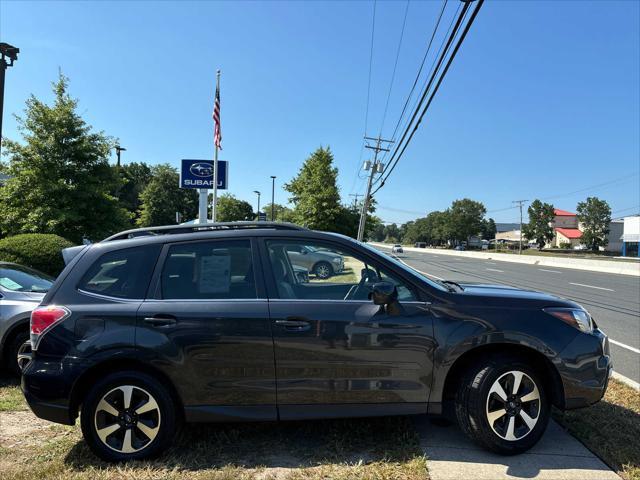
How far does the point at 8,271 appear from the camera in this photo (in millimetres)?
5879

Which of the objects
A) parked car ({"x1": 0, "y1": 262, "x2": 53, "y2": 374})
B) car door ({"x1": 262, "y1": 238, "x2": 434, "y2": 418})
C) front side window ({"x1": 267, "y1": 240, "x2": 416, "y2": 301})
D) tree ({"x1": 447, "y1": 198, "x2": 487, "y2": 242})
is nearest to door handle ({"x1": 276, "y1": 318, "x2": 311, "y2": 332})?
car door ({"x1": 262, "y1": 238, "x2": 434, "y2": 418})

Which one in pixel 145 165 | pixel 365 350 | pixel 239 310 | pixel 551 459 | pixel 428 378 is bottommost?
pixel 551 459

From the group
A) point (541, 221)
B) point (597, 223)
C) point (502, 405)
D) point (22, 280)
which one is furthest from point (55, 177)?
point (541, 221)

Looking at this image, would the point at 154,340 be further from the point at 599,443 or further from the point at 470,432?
the point at 599,443

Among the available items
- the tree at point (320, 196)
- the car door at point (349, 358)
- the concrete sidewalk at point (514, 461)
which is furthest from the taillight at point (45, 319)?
the tree at point (320, 196)

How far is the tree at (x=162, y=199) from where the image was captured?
5647cm

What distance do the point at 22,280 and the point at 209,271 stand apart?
3.95m

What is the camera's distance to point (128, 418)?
10.7 feet

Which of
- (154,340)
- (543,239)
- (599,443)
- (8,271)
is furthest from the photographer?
(543,239)

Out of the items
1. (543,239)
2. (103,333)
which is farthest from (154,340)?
(543,239)

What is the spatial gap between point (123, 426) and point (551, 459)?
323 cm

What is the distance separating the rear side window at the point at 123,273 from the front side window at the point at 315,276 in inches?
38.3

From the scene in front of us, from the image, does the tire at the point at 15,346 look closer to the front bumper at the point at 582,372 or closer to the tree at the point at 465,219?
the front bumper at the point at 582,372

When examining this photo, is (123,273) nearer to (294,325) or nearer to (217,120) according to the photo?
(294,325)
